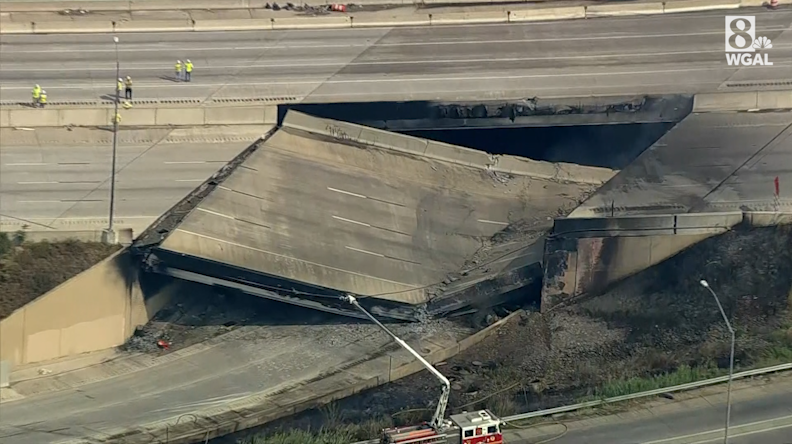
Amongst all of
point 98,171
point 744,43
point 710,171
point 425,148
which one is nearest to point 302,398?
point 425,148

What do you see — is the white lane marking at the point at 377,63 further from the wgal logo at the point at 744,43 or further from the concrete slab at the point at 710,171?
the concrete slab at the point at 710,171

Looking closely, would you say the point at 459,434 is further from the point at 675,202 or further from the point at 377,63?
the point at 377,63

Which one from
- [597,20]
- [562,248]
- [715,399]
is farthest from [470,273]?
[597,20]

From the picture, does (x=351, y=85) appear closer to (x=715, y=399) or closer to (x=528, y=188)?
(x=528, y=188)

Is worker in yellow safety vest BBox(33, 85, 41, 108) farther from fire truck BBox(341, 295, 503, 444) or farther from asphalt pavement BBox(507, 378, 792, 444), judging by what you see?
asphalt pavement BBox(507, 378, 792, 444)

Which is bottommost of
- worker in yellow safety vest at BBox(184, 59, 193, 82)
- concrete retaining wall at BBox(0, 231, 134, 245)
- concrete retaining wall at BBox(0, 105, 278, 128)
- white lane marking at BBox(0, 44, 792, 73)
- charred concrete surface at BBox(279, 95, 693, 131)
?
concrete retaining wall at BBox(0, 231, 134, 245)

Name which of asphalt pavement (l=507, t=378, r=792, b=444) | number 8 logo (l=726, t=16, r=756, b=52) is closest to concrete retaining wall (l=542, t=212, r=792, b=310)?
asphalt pavement (l=507, t=378, r=792, b=444)

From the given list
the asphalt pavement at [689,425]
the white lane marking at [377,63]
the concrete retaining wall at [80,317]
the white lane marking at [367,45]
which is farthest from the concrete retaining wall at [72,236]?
the asphalt pavement at [689,425]
